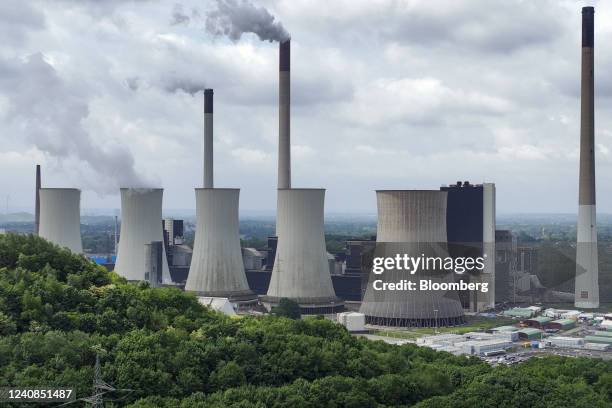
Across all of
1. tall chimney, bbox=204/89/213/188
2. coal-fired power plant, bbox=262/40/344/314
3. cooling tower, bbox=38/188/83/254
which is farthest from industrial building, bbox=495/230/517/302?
cooling tower, bbox=38/188/83/254

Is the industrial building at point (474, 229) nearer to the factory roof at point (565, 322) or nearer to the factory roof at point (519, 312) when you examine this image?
the factory roof at point (519, 312)

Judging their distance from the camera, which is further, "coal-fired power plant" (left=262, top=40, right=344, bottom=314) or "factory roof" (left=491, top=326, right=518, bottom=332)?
"coal-fired power plant" (left=262, top=40, right=344, bottom=314)

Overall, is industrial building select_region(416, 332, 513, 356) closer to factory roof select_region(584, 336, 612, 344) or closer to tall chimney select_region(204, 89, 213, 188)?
factory roof select_region(584, 336, 612, 344)

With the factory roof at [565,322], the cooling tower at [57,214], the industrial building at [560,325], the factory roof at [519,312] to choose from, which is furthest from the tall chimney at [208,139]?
the factory roof at [565,322]

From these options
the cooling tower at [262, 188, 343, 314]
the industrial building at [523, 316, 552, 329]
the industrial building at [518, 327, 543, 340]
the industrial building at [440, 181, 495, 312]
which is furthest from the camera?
the industrial building at [440, 181, 495, 312]

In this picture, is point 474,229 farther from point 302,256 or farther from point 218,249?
point 218,249

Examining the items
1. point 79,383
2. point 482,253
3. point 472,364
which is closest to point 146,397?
point 79,383
